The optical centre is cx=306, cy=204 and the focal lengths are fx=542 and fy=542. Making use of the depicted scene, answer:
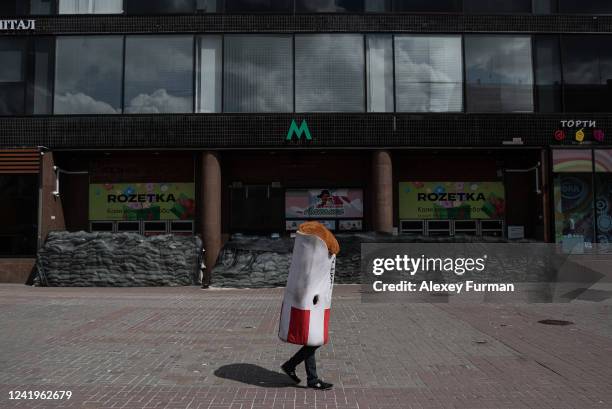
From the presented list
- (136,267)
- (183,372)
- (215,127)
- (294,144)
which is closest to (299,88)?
(294,144)

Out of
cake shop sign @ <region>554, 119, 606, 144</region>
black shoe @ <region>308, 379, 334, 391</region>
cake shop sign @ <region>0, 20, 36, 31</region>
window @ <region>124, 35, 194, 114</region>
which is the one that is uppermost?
cake shop sign @ <region>0, 20, 36, 31</region>

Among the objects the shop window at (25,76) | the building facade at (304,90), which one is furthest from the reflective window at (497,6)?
the shop window at (25,76)

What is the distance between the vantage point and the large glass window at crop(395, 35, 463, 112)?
1811 cm

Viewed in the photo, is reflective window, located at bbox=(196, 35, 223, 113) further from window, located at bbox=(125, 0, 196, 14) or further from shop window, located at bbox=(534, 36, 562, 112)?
shop window, located at bbox=(534, 36, 562, 112)

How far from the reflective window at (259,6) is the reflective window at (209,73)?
1.16 metres

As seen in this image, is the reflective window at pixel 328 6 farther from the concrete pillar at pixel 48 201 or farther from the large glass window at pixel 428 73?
the concrete pillar at pixel 48 201

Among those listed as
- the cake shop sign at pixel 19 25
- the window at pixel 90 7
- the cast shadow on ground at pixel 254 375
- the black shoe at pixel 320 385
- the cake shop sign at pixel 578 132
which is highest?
the window at pixel 90 7

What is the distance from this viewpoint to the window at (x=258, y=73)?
1806 cm

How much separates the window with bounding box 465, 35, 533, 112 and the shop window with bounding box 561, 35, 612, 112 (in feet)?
4.24

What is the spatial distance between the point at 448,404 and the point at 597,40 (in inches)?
694

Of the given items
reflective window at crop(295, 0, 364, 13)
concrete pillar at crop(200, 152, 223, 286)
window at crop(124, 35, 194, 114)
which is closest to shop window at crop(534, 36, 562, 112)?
reflective window at crop(295, 0, 364, 13)

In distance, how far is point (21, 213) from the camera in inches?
706

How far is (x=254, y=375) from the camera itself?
640 cm

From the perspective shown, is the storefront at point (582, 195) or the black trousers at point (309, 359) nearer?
the black trousers at point (309, 359)
